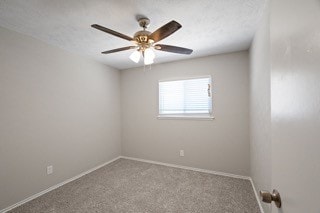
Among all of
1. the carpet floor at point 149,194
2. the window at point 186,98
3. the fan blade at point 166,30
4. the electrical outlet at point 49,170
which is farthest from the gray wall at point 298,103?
the electrical outlet at point 49,170

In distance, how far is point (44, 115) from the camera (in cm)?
220

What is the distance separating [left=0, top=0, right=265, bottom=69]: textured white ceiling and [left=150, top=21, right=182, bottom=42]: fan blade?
282mm

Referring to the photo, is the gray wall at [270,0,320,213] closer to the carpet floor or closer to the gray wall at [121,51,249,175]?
the carpet floor

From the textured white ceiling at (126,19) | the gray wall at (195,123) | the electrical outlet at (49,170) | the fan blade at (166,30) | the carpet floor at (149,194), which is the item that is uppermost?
the textured white ceiling at (126,19)

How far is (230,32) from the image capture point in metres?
1.99

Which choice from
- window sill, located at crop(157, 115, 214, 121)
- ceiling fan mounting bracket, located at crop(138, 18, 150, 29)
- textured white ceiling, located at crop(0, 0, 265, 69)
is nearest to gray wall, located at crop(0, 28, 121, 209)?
textured white ceiling, located at crop(0, 0, 265, 69)

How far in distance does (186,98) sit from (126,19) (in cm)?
190

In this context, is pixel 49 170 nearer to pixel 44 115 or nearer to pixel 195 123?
pixel 44 115

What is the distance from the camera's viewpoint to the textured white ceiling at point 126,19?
1.44m

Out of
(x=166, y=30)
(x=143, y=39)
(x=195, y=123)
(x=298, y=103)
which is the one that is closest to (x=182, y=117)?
(x=195, y=123)

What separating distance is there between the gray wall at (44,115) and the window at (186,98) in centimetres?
137

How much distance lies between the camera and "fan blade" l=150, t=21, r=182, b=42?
49.3 inches

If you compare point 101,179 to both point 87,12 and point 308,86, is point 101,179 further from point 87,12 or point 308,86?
point 308,86

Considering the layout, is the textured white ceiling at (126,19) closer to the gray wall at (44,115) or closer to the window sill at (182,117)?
the gray wall at (44,115)
